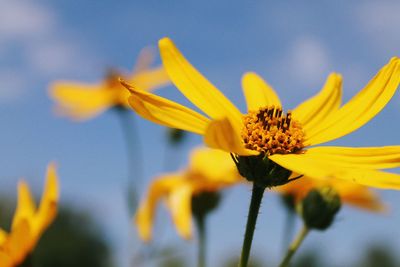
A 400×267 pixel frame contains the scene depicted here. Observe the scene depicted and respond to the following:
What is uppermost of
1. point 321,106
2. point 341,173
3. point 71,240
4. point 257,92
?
point 71,240

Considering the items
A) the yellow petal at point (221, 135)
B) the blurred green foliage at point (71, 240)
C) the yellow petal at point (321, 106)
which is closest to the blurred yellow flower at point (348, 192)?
the yellow petal at point (321, 106)

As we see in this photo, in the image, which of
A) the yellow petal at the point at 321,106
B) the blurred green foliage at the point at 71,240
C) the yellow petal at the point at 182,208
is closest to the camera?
the yellow petal at the point at 321,106

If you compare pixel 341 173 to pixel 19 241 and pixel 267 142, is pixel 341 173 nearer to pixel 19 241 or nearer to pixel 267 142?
pixel 267 142

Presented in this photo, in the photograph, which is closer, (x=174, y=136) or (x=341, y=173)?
(x=341, y=173)

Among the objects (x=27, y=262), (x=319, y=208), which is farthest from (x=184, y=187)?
(x=27, y=262)

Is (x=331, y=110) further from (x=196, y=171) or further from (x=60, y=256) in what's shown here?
(x=60, y=256)

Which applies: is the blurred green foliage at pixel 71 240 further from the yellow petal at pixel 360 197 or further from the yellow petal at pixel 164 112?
the yellow petal at pixel 164 112

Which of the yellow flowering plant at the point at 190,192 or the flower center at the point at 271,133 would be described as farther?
the yellow flowering plant at the point at 190,192

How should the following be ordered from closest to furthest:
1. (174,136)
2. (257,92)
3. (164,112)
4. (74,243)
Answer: (164,112)
(257,92)
(174,136)
(74,243)

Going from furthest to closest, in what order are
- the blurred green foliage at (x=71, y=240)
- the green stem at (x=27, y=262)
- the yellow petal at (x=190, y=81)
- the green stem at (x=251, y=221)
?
the blurred green foliage at (x=71, y=240) → the green stem at (x=27, y=262) → the yellow petal at (x=190, y=81) → the green stem at (x=251, y=221)
